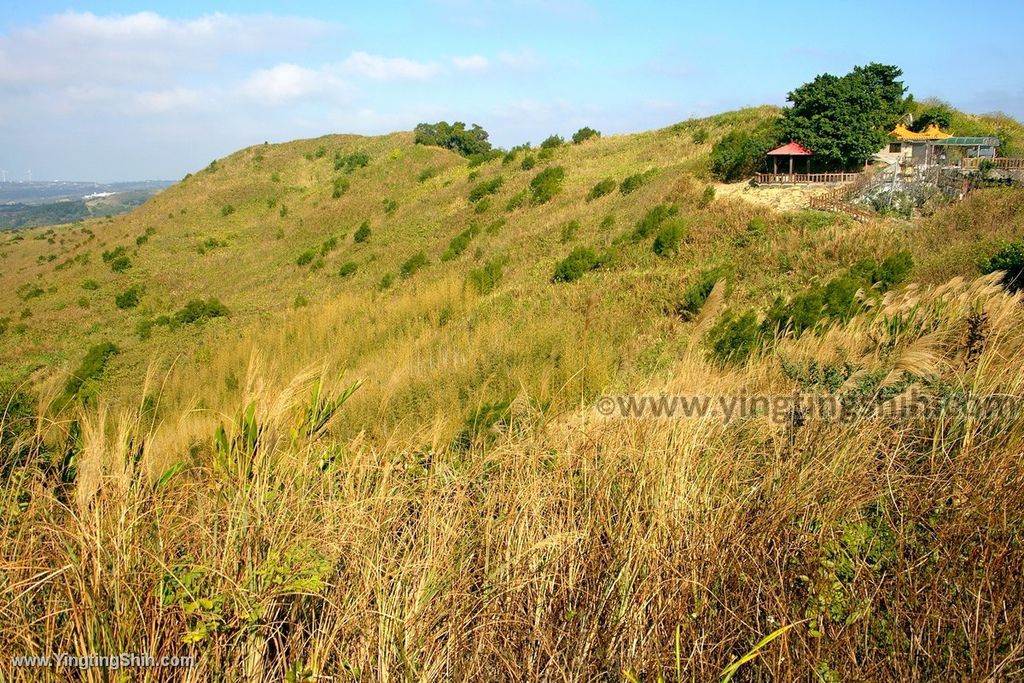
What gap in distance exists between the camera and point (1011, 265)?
633 cm

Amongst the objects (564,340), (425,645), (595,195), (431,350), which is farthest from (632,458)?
(595,195)

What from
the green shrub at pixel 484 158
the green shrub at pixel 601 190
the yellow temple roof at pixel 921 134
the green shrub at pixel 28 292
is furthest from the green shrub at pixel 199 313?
the yellow temple roof at pixel 921 134

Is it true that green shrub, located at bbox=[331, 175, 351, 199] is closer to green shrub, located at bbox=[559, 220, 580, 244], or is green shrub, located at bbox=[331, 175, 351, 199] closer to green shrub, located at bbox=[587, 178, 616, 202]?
green shrub, located at bbox=[587, 178, 616, 202]

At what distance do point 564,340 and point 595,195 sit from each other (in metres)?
→ 15.3

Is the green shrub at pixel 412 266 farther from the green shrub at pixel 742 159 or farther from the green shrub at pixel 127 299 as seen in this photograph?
the green shrub at pixel 127 299

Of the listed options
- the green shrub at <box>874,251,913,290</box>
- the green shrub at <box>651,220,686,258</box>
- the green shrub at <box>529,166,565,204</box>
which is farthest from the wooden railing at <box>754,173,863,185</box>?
the green shrub at <box>874,251,913,290</box>

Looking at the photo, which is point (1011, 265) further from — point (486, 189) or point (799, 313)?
point (486, 189)

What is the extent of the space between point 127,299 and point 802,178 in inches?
1017

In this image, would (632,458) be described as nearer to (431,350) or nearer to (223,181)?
(431,350)

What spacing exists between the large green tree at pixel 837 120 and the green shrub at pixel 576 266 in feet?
26.2

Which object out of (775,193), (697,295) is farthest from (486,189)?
(697,295)

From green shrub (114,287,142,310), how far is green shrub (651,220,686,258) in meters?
22.0

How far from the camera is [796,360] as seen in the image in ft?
13.1

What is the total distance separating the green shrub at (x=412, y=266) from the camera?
19406 mm
